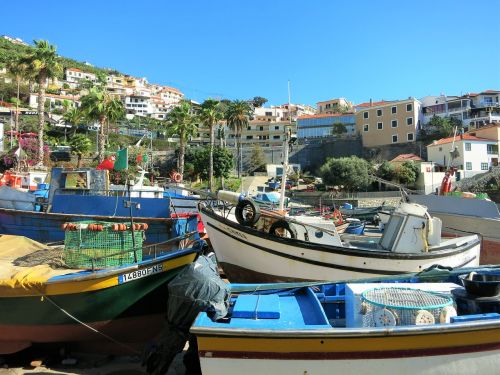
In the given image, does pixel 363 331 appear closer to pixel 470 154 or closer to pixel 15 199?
pixel 15 199

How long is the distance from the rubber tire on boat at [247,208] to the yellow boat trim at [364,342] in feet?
16.1

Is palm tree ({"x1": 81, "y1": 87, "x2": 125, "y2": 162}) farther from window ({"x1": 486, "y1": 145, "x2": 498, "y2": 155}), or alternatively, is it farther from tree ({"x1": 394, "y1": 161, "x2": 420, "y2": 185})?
window ({"x1": 486, "y1": 145, "x2": 498, "y2": 155})

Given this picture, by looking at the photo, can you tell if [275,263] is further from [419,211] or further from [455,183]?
[455,183]

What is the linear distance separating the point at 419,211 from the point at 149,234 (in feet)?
28.6

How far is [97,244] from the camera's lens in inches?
331

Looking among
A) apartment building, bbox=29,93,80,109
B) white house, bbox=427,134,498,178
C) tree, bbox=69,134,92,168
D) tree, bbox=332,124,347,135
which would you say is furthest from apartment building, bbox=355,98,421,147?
apartment building, bbox=29,93,80,109

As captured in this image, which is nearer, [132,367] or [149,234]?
[132,367]

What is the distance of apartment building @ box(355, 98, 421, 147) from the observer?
60250 mm

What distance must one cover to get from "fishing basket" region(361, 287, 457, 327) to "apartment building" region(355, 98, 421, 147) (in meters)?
59.2

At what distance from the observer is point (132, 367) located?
6445mm

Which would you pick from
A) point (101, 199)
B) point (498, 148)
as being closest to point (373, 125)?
point (498, 148)

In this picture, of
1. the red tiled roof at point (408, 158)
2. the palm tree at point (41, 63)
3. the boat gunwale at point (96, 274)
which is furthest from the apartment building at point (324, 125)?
the boat gunwale at point (96, 274)

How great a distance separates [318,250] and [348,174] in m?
39.0

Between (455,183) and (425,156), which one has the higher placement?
(425,156)
